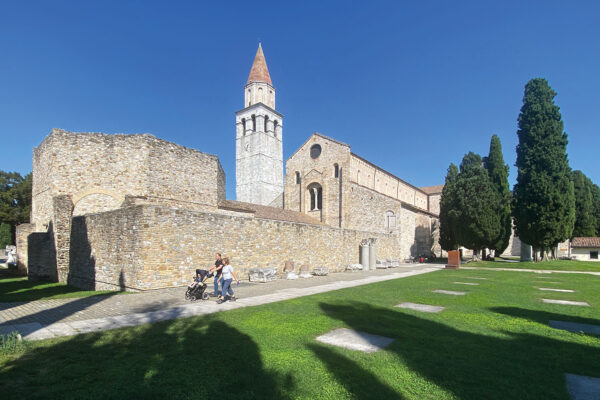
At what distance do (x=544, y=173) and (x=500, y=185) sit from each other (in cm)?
544

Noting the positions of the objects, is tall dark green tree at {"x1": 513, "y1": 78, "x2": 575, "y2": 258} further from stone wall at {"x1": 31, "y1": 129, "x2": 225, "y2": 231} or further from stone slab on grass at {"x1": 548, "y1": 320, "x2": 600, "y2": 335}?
stone wall at {"x1": 31, "y1": 129, "x2": 225, "y2": 231}

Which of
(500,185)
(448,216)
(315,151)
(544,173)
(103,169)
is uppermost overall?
(315,151)

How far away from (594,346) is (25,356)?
28.7ft

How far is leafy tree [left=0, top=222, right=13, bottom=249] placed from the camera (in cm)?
4109

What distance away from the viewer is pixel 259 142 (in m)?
51.3

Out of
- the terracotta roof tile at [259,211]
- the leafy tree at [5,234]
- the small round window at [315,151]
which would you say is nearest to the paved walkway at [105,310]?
the terracotta roof tile at [259,211]

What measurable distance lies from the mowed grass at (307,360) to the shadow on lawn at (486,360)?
15 mm

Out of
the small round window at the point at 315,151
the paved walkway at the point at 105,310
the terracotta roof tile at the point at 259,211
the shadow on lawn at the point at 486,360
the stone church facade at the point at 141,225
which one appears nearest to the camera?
the shadow on lawn at the point at 486,360

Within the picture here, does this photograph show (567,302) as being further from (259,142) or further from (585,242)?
(259,142)

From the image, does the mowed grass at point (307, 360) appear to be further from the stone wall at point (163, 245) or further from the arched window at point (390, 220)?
the arched window at point (390, 220)

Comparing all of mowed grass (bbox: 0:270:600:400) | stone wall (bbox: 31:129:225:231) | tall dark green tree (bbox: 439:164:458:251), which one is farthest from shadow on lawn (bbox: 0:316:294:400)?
tall dark green tree (bbox: 439:164:458:251)

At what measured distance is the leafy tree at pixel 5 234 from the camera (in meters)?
41.1

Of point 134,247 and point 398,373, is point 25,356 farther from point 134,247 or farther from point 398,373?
point 134,247

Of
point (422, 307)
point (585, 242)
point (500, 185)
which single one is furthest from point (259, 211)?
point (585, 242)
